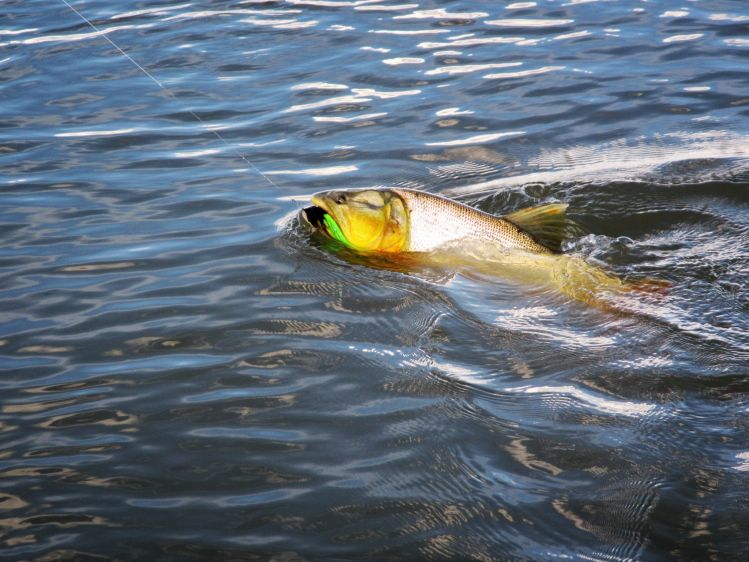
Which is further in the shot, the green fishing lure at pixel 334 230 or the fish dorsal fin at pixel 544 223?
the green fishing lure at pixel 334 230

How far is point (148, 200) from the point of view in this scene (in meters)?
6.84

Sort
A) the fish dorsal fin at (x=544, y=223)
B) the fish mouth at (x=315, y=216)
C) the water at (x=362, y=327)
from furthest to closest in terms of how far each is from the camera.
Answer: the fish mouth at (x=315, y=216), the fish dorsal fin at (x=544, y=223), the water at (x=362, y=327)

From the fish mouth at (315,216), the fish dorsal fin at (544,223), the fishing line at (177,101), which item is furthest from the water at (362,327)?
the fish dorsal fin at (544,223)

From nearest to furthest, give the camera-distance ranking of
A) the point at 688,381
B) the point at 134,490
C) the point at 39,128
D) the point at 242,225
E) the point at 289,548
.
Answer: the point at 289,548, the point at 134,490, the point at 688,381, the point at 242,225, the point at 39,128

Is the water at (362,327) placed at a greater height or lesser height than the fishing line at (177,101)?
lesser

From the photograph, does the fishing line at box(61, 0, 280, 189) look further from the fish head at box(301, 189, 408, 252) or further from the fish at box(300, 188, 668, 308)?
the fish at box(300, 188, 668, 308)

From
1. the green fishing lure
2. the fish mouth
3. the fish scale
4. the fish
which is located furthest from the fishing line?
the fish scale

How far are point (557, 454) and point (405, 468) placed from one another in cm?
65

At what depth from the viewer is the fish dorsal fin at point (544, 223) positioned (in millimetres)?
5504

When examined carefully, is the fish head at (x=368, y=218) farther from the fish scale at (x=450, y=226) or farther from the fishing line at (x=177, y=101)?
the fishing line at (x=177, y=101)

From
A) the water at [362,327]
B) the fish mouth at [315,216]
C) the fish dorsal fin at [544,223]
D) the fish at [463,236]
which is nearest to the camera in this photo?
the water at [362,327]

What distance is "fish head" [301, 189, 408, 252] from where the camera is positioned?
220 inches

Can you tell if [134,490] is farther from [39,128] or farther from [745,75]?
[745,75]

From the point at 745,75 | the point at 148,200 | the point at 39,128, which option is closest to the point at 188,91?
the point at 39,128
